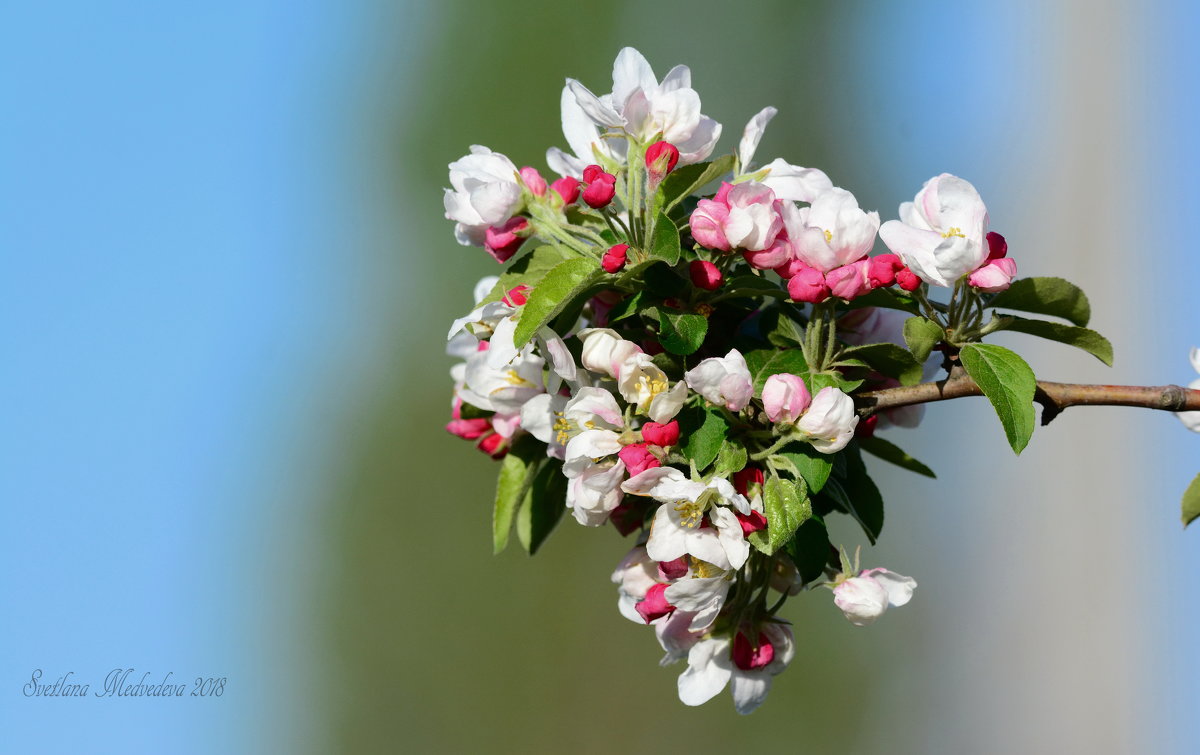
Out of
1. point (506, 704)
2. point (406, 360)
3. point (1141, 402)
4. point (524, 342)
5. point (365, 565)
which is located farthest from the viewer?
point (406, 360)

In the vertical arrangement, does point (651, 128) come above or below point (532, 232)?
above

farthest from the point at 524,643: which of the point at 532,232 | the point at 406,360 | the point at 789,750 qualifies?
the point at 532,232

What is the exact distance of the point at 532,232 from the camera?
3.60ft

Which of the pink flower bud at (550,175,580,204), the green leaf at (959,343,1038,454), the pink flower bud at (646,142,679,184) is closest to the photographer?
the green leaf at (959,343,1038,454)

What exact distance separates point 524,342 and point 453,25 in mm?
6406

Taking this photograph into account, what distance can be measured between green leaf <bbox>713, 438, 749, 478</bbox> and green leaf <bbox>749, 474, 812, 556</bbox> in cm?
3

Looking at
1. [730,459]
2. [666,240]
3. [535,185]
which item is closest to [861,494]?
[730,459]

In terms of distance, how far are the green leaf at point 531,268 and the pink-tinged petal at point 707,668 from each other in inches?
15.3

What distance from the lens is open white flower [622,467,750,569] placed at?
2.95 feet

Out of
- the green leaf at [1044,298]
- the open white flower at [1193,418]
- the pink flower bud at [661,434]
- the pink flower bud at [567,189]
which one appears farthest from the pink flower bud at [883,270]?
the open white flower at [1193,418]

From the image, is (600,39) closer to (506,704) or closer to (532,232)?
(506,704)

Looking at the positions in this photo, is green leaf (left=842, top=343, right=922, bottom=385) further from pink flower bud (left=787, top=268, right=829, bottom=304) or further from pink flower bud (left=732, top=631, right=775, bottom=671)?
pink flower bud (left=732, top=631, right=775, bottom=671)

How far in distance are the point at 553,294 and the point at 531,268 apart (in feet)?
0.49

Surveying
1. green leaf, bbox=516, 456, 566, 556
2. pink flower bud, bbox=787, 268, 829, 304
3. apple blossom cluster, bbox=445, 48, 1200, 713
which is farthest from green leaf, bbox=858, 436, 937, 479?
green leaf, bbox=516, 456, 566, 556
